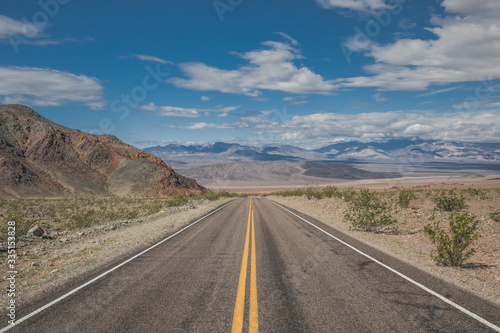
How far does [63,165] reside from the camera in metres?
64.0

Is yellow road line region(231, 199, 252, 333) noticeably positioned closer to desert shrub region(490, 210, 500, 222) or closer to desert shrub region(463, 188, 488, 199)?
desert shrub region(490, 210, 500, 222)

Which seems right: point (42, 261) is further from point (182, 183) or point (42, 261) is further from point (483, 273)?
point (182, 183)

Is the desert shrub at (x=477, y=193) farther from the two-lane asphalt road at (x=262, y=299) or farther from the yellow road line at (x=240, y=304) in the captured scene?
the yellow road line at (x=240, y=304)

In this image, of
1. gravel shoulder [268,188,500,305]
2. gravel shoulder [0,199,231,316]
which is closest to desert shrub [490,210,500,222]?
gravel shoulder [268,188,500,305]

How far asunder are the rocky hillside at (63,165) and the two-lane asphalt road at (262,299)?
53.7 metres

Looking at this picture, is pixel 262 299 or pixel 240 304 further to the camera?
pixel 262 299

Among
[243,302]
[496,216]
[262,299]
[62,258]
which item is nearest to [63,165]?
[62,258]

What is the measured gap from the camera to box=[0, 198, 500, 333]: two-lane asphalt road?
451cm

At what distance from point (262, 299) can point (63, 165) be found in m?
74.0

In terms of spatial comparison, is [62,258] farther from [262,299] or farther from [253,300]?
[262,299]

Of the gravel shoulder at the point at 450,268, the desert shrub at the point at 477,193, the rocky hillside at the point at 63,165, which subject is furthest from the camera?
the rocky hillside at the point at 63,165

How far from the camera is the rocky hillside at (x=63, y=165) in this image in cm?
5119

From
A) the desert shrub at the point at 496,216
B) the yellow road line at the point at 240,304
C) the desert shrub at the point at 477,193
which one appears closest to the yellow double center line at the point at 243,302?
the yellow road line at the point at 240,304

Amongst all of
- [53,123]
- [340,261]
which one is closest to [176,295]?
[340,261]
